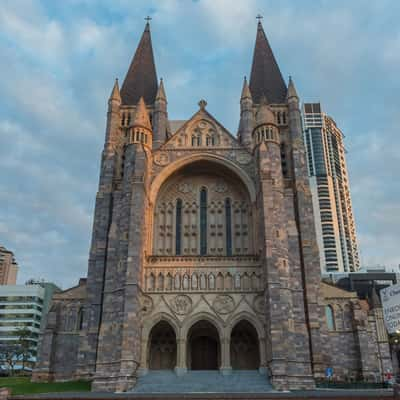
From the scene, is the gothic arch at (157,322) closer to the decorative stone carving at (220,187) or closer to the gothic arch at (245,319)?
the gothic arch at (245,319)

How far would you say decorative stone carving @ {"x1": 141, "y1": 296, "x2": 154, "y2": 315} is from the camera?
30.2 meters

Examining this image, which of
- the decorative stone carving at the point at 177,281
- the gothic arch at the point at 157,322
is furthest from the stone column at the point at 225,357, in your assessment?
the decorative stone carving at the point at 177,281

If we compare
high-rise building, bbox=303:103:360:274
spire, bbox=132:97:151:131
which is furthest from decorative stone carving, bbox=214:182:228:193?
high-rise building, bbox=303:103:360:274

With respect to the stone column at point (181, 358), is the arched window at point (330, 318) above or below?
above

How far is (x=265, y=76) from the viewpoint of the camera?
45125mm

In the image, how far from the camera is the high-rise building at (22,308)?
260 ft

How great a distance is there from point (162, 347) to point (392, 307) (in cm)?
3570

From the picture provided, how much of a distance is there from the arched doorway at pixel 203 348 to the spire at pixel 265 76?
22.5 m

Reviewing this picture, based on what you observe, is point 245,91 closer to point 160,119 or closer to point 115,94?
point 160,119

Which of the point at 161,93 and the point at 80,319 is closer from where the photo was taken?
the point at 80,319

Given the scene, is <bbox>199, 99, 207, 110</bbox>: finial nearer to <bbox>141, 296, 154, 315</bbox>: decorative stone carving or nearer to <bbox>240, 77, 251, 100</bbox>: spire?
<bbox>240, 77, 251, 100</bbox>: spire

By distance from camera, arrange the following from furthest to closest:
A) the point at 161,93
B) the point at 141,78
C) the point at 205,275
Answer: the point at 141,78
the point at 161,93
the point at 205,275

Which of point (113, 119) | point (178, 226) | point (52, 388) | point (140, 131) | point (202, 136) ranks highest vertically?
point (113, 119)

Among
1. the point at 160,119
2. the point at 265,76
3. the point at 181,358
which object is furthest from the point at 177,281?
the point at 265,76
